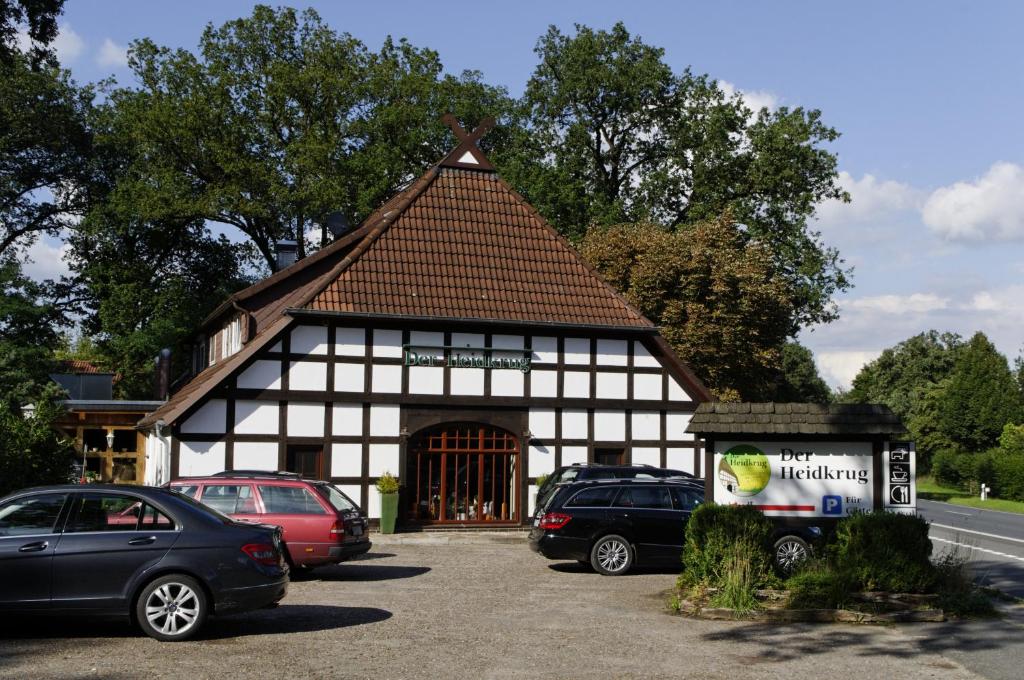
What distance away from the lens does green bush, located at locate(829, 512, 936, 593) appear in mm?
14344

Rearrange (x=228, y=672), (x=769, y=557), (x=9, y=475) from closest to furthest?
(x=228, y=672)
(x=769, y=557)
(x=9, y=475)

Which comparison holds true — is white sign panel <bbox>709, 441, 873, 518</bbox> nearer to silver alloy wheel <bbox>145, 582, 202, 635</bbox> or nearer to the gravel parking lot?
the gravel parking lot

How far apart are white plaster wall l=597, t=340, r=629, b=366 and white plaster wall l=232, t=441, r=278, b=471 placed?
8.35 metres

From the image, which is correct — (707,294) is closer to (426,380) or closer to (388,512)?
(426,380)

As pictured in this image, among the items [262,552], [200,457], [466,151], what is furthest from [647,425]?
[262,552]

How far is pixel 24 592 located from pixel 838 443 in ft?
35.2

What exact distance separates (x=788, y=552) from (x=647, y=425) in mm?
13312

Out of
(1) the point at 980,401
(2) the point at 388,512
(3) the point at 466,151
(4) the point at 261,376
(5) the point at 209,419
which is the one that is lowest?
(2) the point at 388,512

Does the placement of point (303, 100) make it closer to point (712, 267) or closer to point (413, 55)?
point (413, 55)

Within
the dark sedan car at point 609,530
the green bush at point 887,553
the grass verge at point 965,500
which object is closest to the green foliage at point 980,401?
the grass verge at point 965,500

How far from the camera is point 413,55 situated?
165ft

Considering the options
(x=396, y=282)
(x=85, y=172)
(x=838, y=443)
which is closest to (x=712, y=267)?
(x=396, y=282)

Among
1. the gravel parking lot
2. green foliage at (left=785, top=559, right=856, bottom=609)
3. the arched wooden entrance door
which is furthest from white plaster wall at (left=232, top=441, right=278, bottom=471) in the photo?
green foliage at (left=785, top=559, right=856, bottom=609)

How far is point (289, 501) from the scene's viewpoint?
56.5 feet
